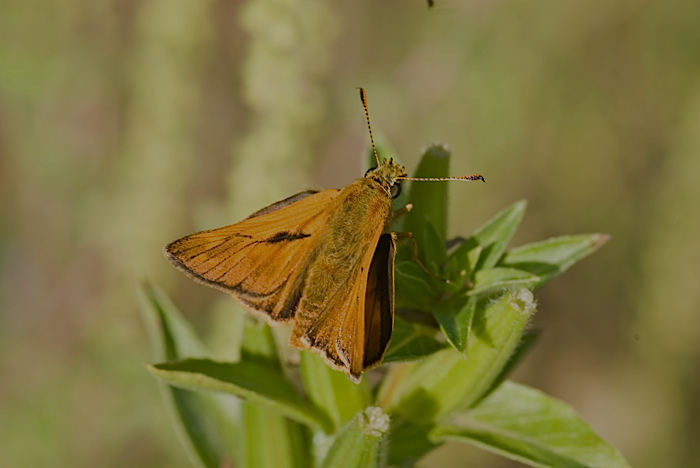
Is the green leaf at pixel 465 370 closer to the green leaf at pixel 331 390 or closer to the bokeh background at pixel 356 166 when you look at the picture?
the green leaf at pixel 331 390

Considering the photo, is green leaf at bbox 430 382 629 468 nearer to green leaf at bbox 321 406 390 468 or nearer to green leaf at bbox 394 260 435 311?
green leaf at bbox 321 406 390 468

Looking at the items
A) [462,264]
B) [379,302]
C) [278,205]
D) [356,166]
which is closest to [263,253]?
[278,205]

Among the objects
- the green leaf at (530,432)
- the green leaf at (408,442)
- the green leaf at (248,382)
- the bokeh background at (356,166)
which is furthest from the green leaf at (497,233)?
the bokeh background at (356,166)

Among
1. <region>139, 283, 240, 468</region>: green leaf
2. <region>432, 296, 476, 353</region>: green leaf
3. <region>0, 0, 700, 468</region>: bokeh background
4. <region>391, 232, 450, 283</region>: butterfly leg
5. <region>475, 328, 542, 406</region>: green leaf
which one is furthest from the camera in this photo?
<region>0, 0, 700, 468</region>: bokeh background

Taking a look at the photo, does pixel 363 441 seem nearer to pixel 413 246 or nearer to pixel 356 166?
pixel 413 246

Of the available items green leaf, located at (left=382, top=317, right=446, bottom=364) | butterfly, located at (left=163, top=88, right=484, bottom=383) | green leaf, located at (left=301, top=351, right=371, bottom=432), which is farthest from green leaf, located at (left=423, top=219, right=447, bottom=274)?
green leaf, located at (left=301, top=351, right=371, bottom=432)

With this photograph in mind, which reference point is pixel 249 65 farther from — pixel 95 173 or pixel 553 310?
pixel 553 310
